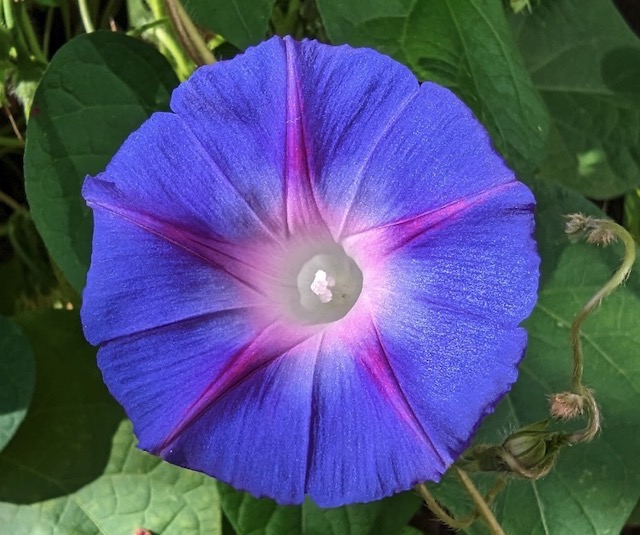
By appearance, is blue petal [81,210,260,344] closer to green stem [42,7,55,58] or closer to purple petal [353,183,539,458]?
purple petal [353,183,539,458]

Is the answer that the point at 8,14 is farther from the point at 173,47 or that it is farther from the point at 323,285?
the point at 323,285

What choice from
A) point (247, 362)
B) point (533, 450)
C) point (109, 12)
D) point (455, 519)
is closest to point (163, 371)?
point (247, 362)

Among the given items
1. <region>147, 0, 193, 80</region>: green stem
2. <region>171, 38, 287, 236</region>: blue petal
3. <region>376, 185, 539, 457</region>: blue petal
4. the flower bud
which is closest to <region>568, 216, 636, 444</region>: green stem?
the flower bud

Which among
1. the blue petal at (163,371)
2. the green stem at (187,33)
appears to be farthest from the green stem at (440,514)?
the green stem at (187,33)

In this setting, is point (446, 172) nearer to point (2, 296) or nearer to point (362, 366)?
point (362, 366)

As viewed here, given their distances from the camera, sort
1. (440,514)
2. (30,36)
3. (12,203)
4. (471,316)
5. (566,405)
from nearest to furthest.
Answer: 1. (471,316)
2. (566,405)
3. (440,514)
4. (30,36)
5. (12,203)

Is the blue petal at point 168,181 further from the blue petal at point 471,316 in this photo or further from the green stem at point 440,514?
the green stem at point 440,514
